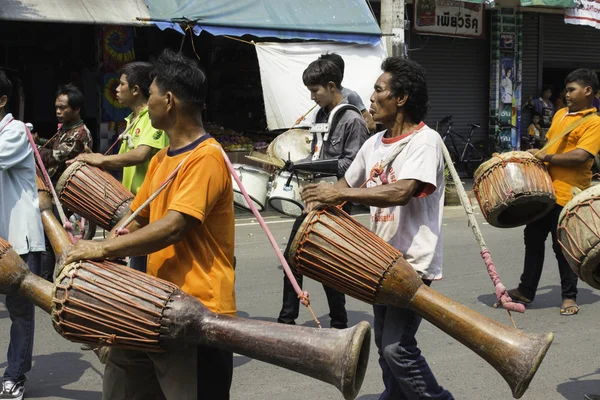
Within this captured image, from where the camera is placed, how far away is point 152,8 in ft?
37.2

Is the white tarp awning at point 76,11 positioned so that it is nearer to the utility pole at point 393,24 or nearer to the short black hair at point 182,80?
the utility pole at point 393,24

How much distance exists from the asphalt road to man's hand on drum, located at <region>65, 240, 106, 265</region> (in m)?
2.05

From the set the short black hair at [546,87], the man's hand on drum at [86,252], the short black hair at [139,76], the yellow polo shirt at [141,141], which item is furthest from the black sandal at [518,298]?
the short black hair at [546,87]

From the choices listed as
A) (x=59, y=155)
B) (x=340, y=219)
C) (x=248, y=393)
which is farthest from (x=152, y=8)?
(x=340, y=219)

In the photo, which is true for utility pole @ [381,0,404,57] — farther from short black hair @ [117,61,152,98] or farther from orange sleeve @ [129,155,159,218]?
orange sleeve @ [129,155,159,218]

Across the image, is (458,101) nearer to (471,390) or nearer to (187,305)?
(471,390)

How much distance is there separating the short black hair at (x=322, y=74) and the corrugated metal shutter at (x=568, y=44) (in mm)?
13774

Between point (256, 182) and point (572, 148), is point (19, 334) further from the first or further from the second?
point (572, 148)

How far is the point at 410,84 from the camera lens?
12.6ft

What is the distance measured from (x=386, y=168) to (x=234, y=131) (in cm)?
1003

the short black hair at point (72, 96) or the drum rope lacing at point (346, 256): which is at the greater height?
the short black hair at point (72, 96)

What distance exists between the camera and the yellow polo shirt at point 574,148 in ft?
19.4

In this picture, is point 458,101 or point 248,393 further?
point 458,101

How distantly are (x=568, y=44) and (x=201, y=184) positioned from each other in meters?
17.4
